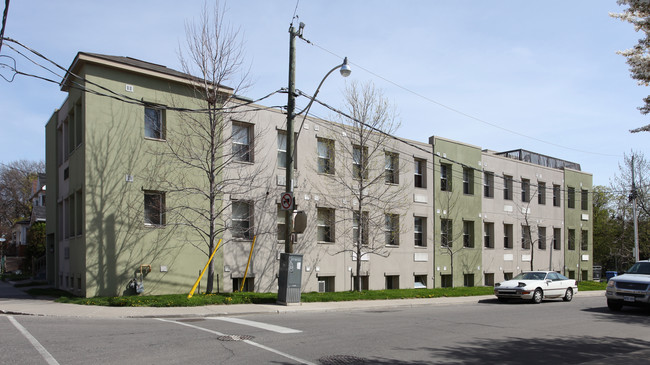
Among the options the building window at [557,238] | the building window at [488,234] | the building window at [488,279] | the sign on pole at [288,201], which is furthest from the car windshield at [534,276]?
the building window at [557,238]

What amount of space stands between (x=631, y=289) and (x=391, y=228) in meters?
11.2

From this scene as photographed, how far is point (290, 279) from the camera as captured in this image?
1652 cm

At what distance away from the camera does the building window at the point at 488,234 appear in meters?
31.8

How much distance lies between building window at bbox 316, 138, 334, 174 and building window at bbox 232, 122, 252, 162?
3.67 metres

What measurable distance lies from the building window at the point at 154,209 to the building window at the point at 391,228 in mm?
11161

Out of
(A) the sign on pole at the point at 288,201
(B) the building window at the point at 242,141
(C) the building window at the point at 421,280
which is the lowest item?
(C) the building window at the point at 421,280

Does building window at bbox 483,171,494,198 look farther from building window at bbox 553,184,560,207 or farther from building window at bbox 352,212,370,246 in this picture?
building window at bbox 352,212,370,246

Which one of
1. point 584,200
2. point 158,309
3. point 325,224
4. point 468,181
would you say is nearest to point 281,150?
point 325,224

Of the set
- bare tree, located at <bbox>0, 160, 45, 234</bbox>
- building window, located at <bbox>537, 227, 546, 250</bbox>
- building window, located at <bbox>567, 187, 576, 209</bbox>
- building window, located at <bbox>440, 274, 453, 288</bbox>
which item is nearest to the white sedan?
building window, located at <bbox>440, 274, 453, 288</bbox>

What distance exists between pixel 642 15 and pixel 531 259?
27.6 m

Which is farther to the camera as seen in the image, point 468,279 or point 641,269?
point 468,279

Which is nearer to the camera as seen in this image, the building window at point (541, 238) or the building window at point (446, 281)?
the building window at point (446, 281)

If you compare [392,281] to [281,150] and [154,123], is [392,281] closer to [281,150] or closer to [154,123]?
[281,150]

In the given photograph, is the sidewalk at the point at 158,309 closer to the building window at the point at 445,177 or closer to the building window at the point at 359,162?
the building window at the point at 359,162
